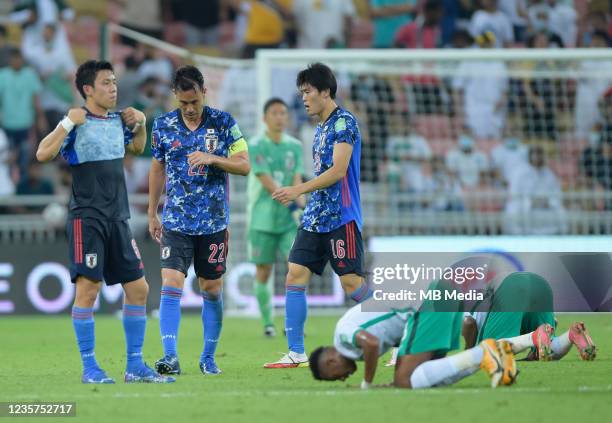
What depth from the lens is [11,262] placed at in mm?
16781

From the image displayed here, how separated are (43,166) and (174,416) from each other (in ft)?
42.5

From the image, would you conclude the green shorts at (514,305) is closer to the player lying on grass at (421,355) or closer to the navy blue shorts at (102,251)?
the player lying on grass at (421,355)

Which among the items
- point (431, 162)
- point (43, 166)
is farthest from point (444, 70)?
point (43, 166)

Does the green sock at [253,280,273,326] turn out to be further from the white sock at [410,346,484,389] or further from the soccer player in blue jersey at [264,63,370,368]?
the white sock at [410,346,484,389]

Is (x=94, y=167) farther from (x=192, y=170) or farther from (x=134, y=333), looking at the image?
(x=134, y=333)

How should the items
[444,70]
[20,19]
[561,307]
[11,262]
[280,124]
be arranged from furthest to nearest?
[20,19] < [444,70] < [11,262] < [280,124] < [561,307]

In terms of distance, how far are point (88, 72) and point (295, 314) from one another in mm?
2685

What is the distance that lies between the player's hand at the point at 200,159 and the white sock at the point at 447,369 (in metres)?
A: 2.23

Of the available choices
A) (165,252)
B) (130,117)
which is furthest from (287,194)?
(130,117)

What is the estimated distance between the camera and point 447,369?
759 cm

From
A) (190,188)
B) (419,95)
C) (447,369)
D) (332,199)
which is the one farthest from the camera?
(419,95)

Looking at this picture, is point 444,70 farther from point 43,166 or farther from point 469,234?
point 43,166

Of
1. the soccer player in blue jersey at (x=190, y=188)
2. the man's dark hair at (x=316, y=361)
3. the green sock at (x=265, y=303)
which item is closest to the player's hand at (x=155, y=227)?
the soccer player in blue jersey at (x=190, y=188)

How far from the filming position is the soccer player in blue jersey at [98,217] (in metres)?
8.42
